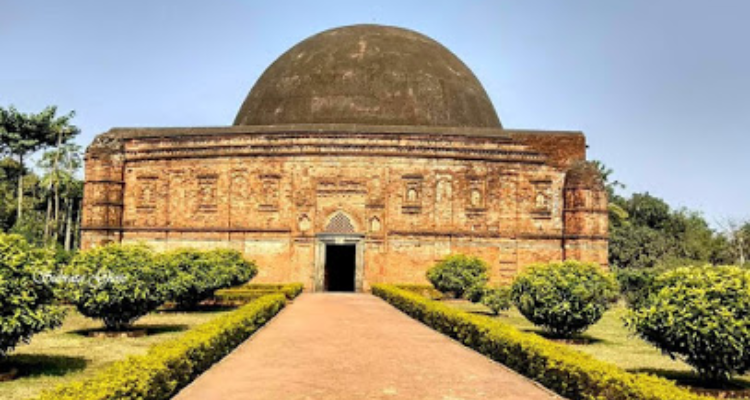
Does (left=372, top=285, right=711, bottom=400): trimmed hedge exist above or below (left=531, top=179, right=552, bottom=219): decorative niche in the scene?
below

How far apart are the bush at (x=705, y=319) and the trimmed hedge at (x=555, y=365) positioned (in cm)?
93

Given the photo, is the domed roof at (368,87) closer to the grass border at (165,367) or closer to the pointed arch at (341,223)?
the pointed arch at (341,223)

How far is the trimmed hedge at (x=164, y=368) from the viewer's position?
214 inches

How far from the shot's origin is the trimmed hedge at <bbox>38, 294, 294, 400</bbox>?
542 cm

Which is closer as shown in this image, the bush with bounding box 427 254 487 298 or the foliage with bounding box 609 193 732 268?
the bush with bounding box 427 254 487 298

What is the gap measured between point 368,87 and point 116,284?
50.0ft

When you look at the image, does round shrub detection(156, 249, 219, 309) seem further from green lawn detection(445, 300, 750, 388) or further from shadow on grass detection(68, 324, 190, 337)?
green lawn detection(445, 300, 750, 388)

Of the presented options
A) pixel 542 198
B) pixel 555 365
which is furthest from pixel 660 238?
pixel 555 365

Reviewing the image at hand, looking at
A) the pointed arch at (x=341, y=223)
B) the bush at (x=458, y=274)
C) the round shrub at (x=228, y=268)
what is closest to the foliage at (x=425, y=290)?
the bush at (x=458, y=274)

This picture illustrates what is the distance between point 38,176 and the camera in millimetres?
39969

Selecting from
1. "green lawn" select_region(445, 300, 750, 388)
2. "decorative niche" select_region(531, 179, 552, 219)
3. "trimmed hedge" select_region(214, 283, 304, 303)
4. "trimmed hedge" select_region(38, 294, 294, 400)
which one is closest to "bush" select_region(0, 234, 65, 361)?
"trimmed hedge" select_region(38, 294, 294, 400)

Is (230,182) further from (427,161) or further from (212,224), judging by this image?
(427,161)

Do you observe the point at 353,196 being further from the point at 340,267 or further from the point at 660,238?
the point at 660,238

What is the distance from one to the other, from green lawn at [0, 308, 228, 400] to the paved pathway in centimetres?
153
